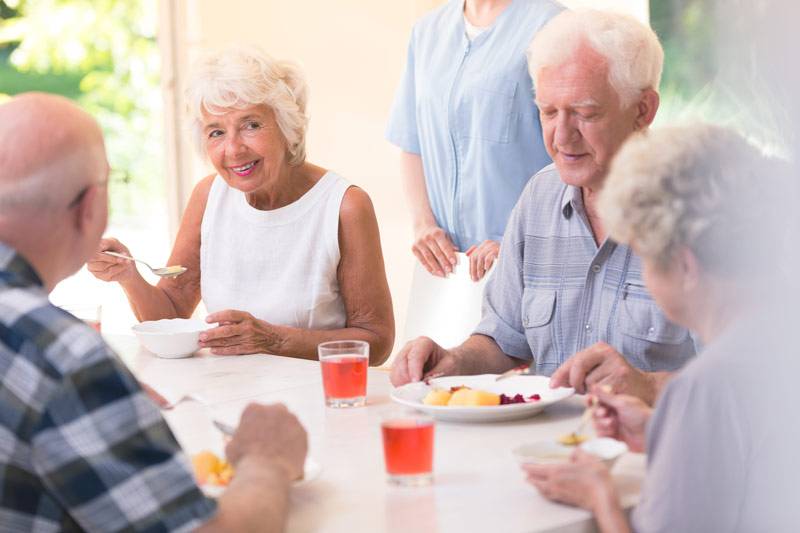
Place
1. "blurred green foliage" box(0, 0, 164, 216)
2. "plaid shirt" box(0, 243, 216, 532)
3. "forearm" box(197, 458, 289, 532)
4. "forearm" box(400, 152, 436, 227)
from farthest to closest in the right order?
1. "blurred green foliage" box(0, 0, 164, 216)
2. "forearm" box(400, 152, 436, 227)
3. "forearm" box(197, 458, 289, 532)
4. "plaid shirt" box(0, 243, 216, 532)

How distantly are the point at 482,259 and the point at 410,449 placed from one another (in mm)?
1147

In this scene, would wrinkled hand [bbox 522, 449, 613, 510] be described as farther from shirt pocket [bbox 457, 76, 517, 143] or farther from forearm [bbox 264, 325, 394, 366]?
shirt pocket [bbox 457, 76, 517, 143]

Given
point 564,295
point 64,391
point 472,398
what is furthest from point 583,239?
point 64,391

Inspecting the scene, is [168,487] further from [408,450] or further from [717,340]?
[717,340]

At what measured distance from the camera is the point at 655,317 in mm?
1865

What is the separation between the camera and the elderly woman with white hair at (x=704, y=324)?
0.99 metres

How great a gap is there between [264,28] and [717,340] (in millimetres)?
3755

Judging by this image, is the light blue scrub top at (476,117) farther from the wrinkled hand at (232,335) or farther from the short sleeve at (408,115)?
the wrinkled hand at (232,335)

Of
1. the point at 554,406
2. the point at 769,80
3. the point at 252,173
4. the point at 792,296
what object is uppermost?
the point at 769,80

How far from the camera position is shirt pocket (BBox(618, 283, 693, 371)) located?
186cm

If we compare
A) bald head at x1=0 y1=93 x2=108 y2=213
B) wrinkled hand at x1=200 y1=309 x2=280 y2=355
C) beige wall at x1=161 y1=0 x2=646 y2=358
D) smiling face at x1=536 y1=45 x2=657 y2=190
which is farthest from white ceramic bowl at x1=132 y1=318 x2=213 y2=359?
beige wall at x1=161 y1=0 x2=646 y2=358

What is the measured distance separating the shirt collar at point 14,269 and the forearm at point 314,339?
113 cm

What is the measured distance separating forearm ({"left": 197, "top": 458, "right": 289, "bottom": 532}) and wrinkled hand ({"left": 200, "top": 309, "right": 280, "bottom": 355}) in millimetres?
889

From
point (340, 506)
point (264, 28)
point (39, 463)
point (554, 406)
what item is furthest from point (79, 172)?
point (264, 28)
